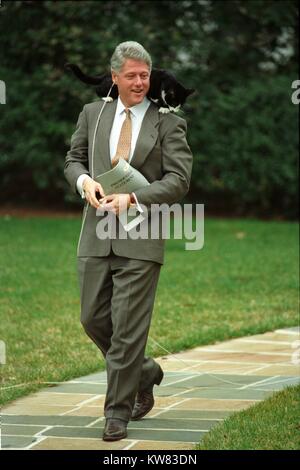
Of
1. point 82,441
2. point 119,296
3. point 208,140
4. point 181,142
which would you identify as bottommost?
point 82,441

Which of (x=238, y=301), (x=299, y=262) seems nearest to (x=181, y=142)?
(x=238, y=301)

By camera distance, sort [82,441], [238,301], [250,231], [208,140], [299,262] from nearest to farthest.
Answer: [82,441] → [238,301] → [299,262] → [250,231] → [208,140]

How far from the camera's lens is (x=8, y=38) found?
17.7 m

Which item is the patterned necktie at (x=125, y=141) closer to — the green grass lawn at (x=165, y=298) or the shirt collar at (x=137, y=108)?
the shirt collar at (x=137, y=108)

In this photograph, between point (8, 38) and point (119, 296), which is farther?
point (8, 38)

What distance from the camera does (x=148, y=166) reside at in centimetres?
532

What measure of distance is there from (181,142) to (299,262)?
6808mm

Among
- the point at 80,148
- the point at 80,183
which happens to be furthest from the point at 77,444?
the point at 80,148

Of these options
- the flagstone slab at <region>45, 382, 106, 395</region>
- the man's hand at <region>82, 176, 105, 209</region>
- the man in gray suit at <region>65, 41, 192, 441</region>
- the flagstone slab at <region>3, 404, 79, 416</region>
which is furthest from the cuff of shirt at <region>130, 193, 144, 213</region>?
the flagstone slab at <region>45, 382, 106, 395</region>

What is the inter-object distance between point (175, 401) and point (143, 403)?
51 centimetres

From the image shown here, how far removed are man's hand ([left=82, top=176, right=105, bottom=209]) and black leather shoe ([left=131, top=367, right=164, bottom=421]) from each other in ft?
3.59

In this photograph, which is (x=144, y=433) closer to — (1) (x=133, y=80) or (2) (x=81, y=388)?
(2) (x=81, y=388)

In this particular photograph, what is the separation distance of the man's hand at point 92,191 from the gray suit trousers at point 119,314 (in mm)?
323

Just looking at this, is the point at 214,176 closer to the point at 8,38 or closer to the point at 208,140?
the point at 208,140
